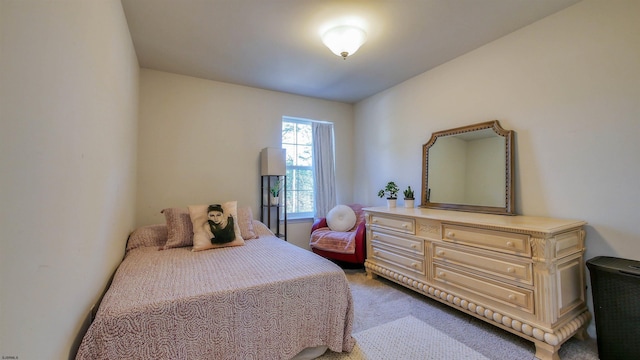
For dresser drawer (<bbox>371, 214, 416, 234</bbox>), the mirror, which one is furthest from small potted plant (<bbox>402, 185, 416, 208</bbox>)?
dresser drawer (<bbox>371, 214, 416, 234</bbox>)

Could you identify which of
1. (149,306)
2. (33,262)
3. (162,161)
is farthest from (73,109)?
(162,161)

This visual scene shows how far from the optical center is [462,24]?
87.9 inches

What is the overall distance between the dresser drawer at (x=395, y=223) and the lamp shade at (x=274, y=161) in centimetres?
136

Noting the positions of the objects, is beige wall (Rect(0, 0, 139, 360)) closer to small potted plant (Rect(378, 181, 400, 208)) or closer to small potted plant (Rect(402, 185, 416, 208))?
small potted plant (Rect(378, 181, 400, 208))

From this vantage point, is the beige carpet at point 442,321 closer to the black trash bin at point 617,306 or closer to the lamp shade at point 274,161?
the black trash bin at point 617,306

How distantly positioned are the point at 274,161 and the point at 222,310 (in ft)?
7.48

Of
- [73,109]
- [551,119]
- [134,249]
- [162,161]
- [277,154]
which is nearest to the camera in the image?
[73,109]

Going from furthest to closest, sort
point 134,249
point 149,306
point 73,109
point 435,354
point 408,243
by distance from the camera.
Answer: point 408,243
point 134,249
point 435,354
point 149,306
point 73,109

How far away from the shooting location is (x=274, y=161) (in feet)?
11.3

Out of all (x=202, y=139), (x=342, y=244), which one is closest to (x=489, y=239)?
(x=342, y=244)

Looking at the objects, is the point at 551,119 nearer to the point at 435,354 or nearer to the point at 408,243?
the point at 408,243

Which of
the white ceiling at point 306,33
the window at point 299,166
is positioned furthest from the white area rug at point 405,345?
the white ceiling at point 306,33

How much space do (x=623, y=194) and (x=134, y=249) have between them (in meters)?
3.88

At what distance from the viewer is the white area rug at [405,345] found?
1.72m
